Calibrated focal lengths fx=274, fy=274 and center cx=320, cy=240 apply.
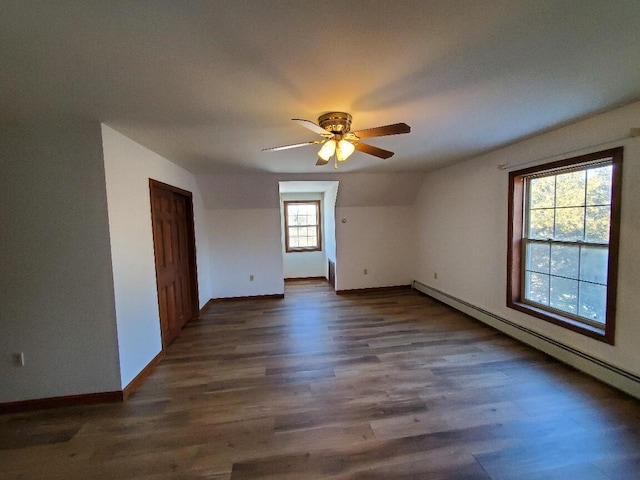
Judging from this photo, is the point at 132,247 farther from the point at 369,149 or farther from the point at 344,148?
the point at 369,149

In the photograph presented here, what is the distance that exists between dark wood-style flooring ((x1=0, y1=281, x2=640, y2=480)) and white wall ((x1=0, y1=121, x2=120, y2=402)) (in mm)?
345

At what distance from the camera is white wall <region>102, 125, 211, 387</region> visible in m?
2.29

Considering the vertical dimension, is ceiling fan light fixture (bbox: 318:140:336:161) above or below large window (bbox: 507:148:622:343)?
above

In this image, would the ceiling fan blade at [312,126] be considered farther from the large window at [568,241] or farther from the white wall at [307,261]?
the white wall at [307,261]

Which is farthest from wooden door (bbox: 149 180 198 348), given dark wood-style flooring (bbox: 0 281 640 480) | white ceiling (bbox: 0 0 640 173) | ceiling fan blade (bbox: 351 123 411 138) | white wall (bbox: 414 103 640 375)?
white wall (bbox: 414 103 640 375)

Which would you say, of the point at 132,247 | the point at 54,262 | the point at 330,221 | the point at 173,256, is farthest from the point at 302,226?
the point at 54,262

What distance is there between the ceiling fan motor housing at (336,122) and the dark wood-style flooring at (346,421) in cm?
213

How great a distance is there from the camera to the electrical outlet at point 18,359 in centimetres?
217

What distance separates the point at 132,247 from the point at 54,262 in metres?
0.53

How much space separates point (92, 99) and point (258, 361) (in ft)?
8.43

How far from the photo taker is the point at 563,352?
2.67 m

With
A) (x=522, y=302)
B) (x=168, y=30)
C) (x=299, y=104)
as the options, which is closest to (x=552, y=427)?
(x=522, y=302)

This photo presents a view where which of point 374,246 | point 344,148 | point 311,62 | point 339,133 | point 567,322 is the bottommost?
point 567,322

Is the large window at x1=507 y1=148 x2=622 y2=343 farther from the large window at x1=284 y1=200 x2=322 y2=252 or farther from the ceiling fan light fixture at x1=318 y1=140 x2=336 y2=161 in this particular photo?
the large window at x1=284 y1=200 x2=322 y2=252
